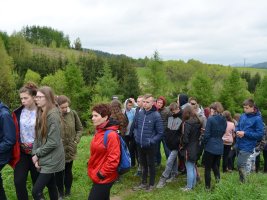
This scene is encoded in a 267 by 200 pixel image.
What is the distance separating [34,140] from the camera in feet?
16.7

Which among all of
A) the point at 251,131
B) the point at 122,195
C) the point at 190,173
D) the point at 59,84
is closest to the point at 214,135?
the point at 251,131

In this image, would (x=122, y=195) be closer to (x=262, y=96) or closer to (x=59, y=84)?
(x=59, y=84)

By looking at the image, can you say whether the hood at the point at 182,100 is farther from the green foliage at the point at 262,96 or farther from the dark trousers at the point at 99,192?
the green foliage at the point at 262,96

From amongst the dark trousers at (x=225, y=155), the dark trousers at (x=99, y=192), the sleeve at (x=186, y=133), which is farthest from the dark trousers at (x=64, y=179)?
the dark trousers at (x=225, y=155)

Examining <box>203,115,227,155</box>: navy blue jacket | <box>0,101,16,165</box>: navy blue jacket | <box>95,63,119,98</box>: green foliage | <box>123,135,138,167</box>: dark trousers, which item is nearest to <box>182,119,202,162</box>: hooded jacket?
<box>203,115,227,155</box>: navy blue jacket

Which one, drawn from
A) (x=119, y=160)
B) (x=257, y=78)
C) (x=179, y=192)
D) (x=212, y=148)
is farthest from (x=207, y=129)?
(x=257, y=78)

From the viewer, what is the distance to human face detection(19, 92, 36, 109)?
5152 millimetres

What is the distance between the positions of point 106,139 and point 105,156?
10.1 inches

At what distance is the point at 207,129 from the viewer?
22.3ft

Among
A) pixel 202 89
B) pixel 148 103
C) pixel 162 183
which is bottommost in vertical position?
pixel 202 89

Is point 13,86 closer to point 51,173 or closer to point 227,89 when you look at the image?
point 227,89

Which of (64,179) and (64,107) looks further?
(64,179)

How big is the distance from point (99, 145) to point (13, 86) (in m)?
43.9

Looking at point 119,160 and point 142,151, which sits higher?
point 119,160
